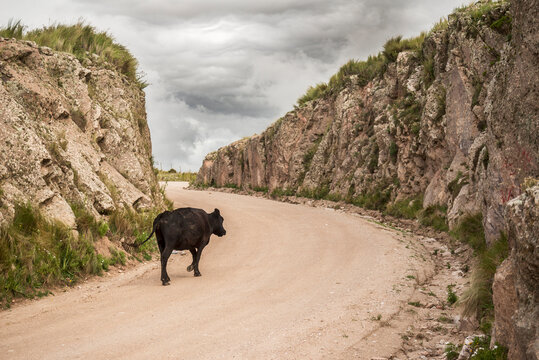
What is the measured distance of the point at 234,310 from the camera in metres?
8.94

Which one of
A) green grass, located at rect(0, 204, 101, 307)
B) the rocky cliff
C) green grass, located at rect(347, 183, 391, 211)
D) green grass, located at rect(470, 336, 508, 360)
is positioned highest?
the rocky cliff

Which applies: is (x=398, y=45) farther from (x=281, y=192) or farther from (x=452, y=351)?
(x=452, y=351)

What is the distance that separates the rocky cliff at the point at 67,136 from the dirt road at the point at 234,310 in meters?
2.94

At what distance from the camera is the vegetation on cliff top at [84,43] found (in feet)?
67.8

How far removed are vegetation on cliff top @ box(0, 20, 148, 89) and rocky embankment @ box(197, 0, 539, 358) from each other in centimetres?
1517

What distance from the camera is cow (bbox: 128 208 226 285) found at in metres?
11.5

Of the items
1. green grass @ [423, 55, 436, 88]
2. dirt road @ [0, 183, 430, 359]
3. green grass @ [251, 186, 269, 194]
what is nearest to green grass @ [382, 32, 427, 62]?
green grass @ [423, 55, 436, 88]

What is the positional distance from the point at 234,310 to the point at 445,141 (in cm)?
1693

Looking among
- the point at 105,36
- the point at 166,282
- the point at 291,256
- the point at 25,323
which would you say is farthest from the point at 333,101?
the point at 25,323

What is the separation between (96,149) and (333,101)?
25486 mm

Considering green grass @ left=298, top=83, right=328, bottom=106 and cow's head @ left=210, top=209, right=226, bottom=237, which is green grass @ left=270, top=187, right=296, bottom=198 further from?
cow's head @ left=210, top=209, right=226, bottom=237

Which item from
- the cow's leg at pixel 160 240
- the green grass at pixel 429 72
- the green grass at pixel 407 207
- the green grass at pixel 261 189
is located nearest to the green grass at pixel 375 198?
the green grass at pixel 407 207

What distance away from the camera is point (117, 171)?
18.7 meters

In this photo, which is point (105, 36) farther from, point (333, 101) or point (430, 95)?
point (333, 101)
